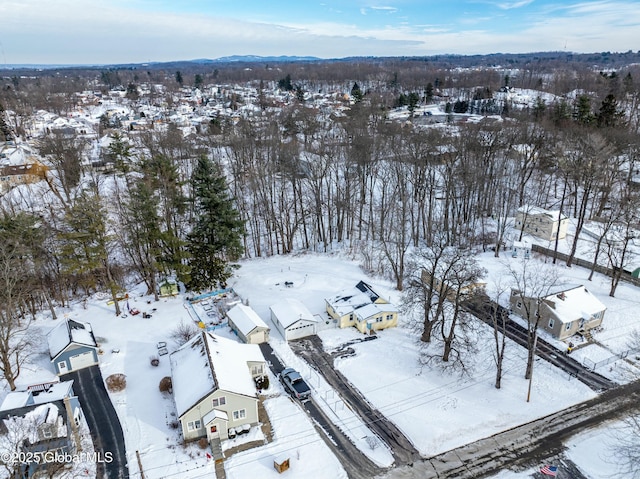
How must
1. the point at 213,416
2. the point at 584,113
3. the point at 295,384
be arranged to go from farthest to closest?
the point at 584,113 → the point at 295,384 → the point at 213,416

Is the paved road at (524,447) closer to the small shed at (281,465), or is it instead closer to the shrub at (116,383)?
the small shed at (281,465)

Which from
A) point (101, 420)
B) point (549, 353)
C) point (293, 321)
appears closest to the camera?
point (101, 420)

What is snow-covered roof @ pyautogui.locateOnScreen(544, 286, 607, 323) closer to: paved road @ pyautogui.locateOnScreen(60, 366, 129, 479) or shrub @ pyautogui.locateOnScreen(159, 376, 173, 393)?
shrub @ pyautogui.locateOnScreen(159, 376, 173, 393)

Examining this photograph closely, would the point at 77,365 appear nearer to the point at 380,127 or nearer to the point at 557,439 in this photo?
the point at 557,439

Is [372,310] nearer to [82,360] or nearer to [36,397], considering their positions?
[82,360]

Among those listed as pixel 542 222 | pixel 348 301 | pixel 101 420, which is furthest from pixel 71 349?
pixel 542 222

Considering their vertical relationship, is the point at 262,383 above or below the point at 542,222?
below

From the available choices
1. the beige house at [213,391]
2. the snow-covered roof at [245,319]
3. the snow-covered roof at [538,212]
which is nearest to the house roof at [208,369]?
the beige house at [213,391]
